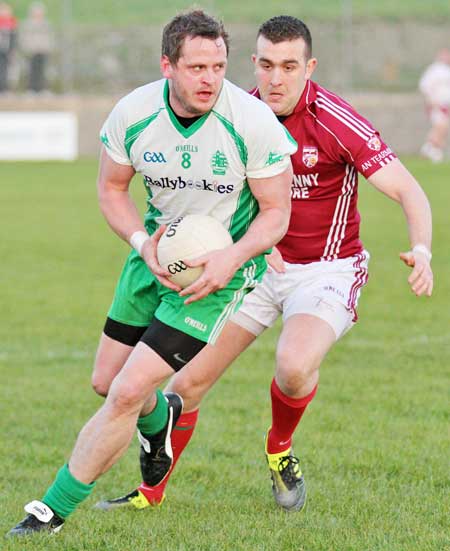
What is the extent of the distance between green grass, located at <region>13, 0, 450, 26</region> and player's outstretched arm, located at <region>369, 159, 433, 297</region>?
25844mm

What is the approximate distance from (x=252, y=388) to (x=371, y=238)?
8.09 m

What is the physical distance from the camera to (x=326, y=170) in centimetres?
586

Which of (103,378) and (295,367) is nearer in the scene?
(103,378)

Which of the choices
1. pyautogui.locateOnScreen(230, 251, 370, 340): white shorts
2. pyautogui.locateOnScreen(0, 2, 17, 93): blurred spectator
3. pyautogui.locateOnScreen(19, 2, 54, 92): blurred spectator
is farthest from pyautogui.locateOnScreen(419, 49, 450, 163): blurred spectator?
pyautogui.locateOnScreen(230, 251, 370, 340): white shorts

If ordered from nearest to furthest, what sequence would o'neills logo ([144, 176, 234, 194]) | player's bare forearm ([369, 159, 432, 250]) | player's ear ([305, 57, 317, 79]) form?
o'neills logo ([144, 176, 234, 194])
player's bare forearm ([369, 159, 432, 250])
player's ear ([305, 57, 317, 79])

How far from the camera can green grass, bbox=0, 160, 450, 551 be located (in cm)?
511

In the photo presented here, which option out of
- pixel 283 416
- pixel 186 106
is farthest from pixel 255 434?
pixel 186 106

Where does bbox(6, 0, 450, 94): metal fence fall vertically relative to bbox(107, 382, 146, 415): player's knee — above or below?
below

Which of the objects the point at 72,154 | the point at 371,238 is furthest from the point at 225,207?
the point at 72,154

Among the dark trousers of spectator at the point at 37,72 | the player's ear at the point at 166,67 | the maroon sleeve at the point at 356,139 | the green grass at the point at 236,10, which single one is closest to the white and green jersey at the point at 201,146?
the player's ear at the point at 166,67

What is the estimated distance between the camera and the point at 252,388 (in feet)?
26.8

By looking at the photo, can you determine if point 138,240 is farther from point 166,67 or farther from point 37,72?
point 37,72

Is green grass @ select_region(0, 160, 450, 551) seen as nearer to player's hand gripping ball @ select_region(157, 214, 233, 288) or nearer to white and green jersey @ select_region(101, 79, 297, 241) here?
player's hand gripping ball @ select_region(157, 214, 233, 288)

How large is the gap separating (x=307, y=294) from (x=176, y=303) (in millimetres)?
982
